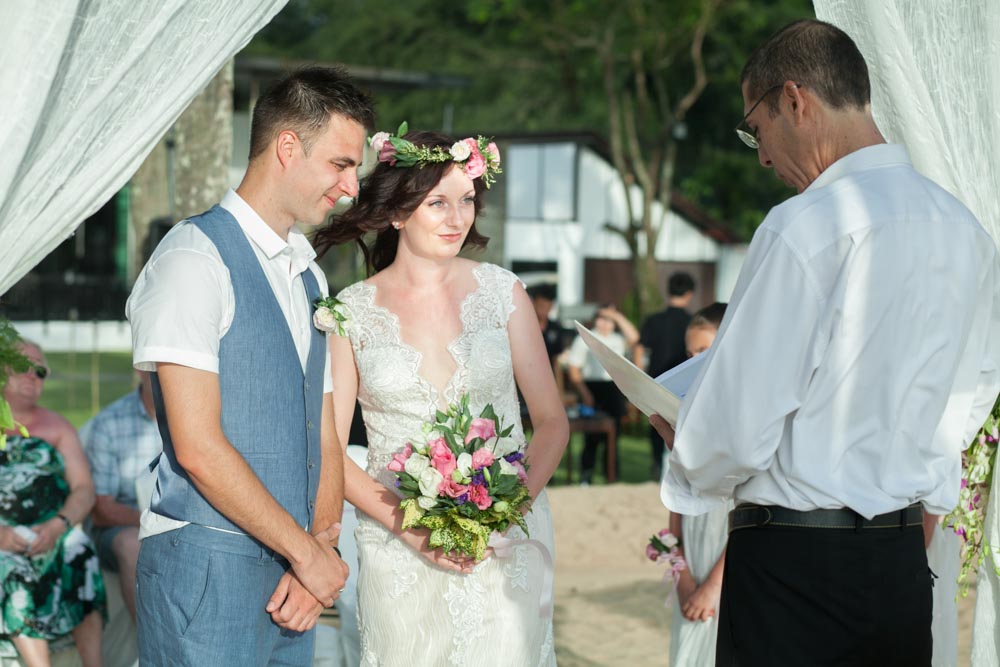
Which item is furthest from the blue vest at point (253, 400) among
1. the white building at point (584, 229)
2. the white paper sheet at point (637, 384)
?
the white building at point (584, 229)

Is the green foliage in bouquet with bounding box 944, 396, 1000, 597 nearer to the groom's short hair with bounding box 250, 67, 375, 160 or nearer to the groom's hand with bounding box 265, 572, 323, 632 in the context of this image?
the groom's hand with bounding box 265, 572, 323, 632

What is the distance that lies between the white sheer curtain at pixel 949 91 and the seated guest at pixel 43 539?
3.33 m

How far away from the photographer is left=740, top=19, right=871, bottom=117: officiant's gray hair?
2562 mm

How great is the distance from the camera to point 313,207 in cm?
288

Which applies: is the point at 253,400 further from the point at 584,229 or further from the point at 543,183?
the point at 584,229

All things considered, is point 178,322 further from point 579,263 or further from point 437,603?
point 579,263

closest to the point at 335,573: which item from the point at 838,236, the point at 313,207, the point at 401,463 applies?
the point at 401,463

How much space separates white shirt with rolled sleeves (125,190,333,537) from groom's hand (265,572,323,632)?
0.95 feet

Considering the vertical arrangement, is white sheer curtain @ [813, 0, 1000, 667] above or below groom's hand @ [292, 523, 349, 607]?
above

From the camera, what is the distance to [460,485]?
11.0 ft

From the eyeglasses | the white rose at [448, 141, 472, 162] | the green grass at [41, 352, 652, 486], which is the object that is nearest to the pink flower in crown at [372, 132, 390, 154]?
the white rose at [448, 141, 472, 162]

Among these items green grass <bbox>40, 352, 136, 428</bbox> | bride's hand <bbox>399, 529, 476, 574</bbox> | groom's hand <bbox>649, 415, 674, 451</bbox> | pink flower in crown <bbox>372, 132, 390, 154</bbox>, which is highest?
pink flower in crown <bbox>372, 132, 390, 154</bbox>

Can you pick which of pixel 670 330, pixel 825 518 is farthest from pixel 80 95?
pixel 670 330

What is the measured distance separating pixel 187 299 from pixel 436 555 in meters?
1.33
